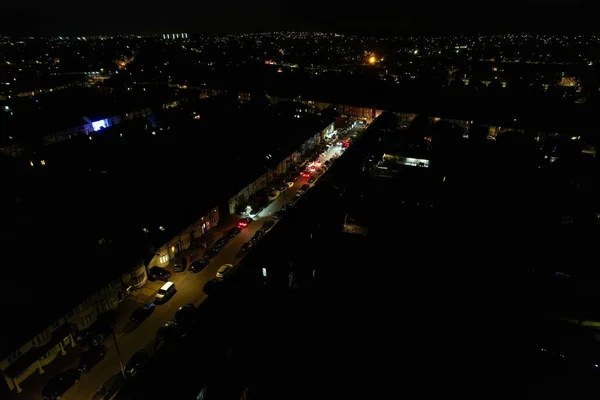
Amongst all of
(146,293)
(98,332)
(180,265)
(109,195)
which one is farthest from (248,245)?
(109,195)

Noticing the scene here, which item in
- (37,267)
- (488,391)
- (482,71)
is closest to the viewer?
(488,391)

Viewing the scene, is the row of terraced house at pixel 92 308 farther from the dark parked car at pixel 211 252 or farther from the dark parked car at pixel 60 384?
the dark parked car at pixel 211 252

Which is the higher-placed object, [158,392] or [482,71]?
[482,71]

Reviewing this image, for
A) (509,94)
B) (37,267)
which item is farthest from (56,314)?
(509,94)

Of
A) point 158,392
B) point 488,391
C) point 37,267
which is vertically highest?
point 37,267

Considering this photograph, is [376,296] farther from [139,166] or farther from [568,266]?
[139,166]

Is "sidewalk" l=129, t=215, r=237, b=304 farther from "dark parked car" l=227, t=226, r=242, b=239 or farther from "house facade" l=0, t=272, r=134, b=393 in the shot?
"house facade" l=0, t=272, r=134, b=393

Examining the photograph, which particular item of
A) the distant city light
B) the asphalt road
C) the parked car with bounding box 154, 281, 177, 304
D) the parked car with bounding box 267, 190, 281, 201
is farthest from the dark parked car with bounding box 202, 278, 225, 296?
the distant city light

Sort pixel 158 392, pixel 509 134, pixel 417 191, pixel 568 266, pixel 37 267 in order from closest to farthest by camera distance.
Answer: pixel 158 392 → pixel 37 267 → pixel 568 266 → pixel 417 191 → pixel 509 134
